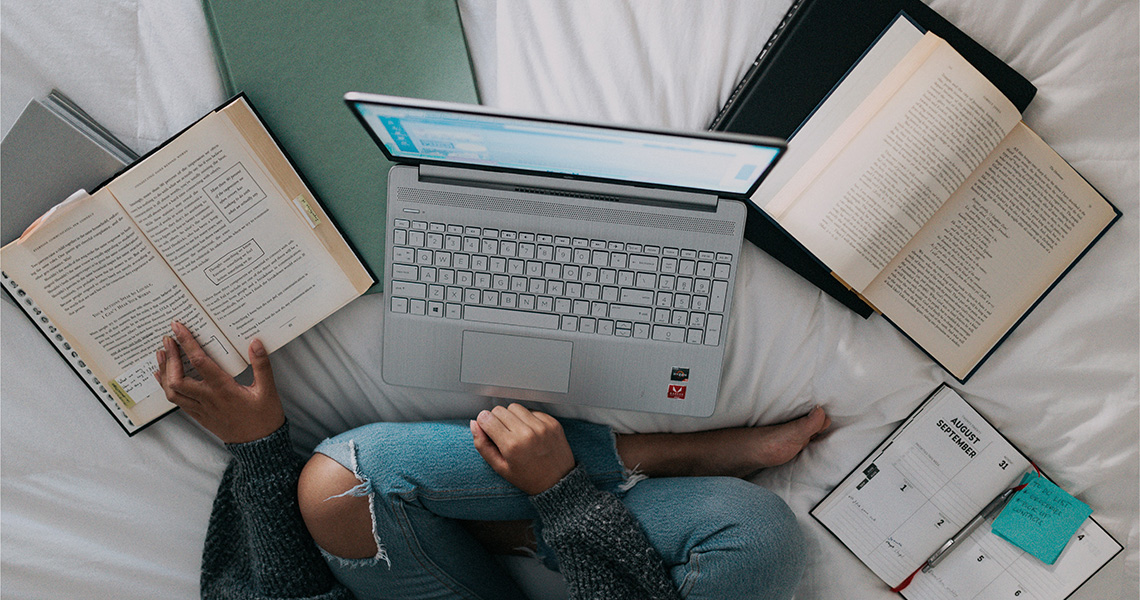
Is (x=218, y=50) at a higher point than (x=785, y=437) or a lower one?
higher

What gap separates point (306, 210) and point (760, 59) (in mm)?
597

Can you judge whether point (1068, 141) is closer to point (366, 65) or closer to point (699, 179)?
point (699, 179)

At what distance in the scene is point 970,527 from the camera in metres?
0.85

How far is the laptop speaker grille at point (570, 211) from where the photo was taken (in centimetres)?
76

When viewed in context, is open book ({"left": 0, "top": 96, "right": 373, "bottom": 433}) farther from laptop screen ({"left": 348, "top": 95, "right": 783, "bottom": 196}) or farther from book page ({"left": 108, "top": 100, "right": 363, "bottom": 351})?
laptop screen ({"left": 348, "top": 95, "right": 783, "bottom": 196})

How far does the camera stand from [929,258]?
32.1 inches

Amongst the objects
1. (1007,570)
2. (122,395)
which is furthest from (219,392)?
(1007,570)

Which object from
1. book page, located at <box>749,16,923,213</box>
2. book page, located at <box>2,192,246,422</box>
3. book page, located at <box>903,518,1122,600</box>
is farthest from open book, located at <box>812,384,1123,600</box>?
book page, located at <box>2,192,246,422</box>

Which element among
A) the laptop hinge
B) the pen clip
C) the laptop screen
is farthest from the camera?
the pen clip

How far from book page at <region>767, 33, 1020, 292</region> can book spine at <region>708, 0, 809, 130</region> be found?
0.12 metres

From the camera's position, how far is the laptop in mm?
760

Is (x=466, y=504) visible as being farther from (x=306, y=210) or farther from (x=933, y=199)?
(x=933, y=199)

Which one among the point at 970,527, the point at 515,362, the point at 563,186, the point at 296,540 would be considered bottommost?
the point at 296,540

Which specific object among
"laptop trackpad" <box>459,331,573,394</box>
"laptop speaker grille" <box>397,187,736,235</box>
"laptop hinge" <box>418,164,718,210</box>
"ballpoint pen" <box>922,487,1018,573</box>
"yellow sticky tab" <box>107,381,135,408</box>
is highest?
"laptop hinge" <box>418,164,718,210</box>
